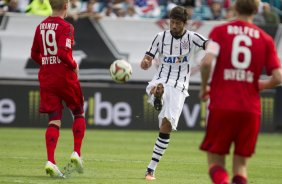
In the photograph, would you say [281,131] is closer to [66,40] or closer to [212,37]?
[66,40]

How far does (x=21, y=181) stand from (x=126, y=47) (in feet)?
39.4

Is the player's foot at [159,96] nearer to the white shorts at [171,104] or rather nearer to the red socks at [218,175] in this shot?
the white shorts at [171,104]

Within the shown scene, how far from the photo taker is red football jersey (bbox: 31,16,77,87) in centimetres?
1120

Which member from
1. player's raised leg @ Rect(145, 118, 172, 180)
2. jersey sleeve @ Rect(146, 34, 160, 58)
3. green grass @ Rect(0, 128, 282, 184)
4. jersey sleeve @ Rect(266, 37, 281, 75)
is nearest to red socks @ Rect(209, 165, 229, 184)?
jersey sleeve @ Rect(266, 37, 281, 75)

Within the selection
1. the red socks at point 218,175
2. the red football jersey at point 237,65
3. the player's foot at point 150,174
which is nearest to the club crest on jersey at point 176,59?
the player's foot at point 150,174

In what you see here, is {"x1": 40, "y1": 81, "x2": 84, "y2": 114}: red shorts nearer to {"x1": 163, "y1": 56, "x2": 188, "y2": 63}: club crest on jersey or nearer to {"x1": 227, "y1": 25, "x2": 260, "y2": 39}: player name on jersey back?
{"x1": 163, "y1": 56, "x2": 188, "y2": 63}: club crest on jersey

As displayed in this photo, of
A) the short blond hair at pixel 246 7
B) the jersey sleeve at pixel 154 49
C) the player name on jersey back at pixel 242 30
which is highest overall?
the short blond hair at pixel 246 7

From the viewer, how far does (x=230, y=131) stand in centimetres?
795

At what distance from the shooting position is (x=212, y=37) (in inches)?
313

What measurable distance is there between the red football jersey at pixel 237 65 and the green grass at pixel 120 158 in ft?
10.4

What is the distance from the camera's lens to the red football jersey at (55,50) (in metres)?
11.2

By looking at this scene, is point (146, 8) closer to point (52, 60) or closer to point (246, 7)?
point (52, 60)

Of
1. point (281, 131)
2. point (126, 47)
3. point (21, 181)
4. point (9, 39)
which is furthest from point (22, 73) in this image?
point (21, 181)

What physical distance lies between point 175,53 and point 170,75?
1.01ft
